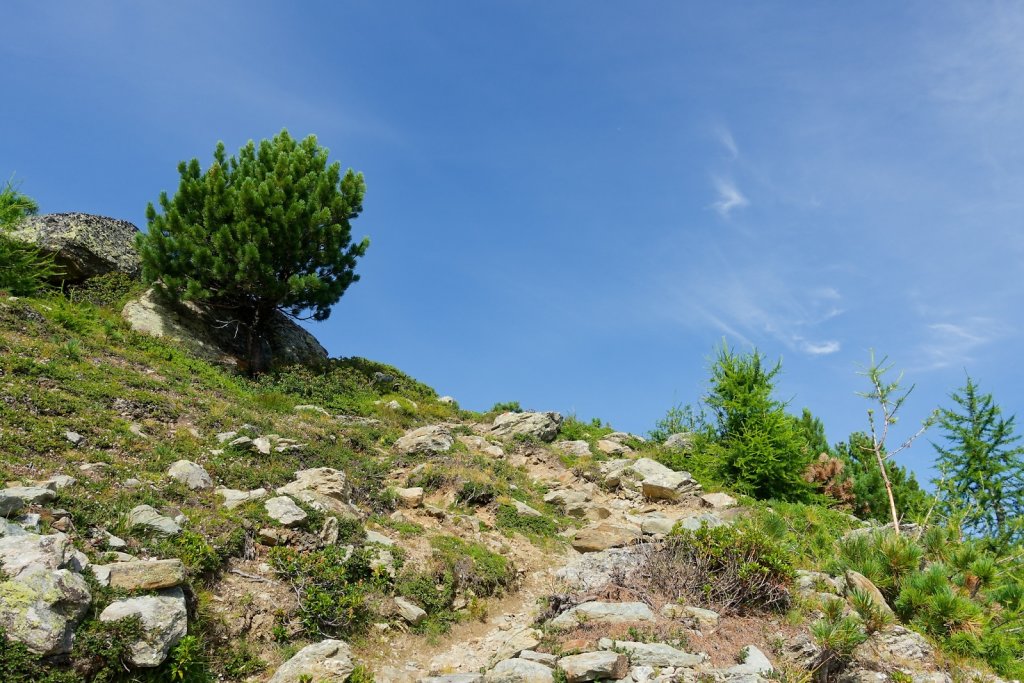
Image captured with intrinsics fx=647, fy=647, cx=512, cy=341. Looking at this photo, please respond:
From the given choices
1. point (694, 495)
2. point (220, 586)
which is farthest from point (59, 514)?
point (694, 495)

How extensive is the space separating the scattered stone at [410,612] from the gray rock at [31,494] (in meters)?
4.37

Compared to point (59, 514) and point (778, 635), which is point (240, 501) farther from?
point (778, 635)

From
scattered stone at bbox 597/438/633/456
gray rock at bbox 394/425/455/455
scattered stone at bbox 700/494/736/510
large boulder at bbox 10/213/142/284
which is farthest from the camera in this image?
large boulder at bbox 10/213/142/284

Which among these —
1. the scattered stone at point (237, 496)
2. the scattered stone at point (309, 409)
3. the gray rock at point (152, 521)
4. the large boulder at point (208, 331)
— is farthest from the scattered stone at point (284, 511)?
the large boulder at point (208, 331)

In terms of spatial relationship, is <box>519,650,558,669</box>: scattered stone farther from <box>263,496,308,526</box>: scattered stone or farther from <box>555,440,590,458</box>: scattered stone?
<box>555,440,590,458</box>: scattered stone

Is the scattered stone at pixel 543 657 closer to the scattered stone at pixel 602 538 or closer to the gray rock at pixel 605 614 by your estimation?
the gray rock at pixel 605 614

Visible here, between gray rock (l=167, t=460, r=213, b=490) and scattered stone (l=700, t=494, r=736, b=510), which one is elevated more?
scattered stone (l=700, t=494, r=736, b=510)

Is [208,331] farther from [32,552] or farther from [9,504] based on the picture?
[32,552]

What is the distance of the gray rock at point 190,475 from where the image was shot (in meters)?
9.68

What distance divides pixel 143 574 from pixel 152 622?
2.38 feet

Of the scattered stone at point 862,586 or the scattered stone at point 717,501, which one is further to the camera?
the scattered stone at point 717,501

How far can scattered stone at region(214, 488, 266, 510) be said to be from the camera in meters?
9.34

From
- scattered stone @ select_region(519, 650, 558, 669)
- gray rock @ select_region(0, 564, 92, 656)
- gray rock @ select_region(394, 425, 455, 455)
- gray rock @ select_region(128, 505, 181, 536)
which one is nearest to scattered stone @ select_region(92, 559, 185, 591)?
gray rock @ select_region(0, 564, 92, 656)

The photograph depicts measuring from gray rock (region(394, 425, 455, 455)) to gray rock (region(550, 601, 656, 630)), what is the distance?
803cm
